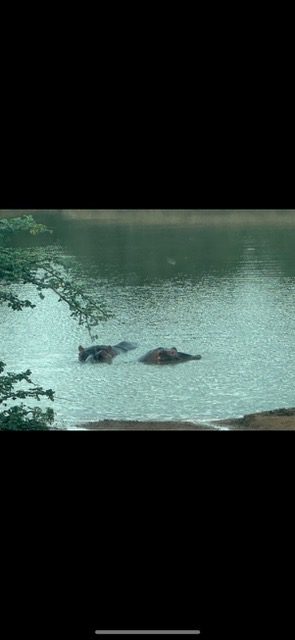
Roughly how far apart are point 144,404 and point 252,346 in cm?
76

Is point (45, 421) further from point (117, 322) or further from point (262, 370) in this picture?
point (262, 370)

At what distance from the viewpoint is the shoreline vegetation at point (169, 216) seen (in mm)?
6590

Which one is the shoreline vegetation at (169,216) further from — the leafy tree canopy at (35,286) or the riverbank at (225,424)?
the riverbank at (225,424)

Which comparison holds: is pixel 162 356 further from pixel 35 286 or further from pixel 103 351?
pixel 35 286

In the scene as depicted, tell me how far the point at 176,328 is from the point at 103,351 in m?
0.52

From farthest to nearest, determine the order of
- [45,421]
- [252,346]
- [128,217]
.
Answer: [252,346], [45,421], [128,217]

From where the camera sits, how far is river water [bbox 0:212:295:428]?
24.9 ft

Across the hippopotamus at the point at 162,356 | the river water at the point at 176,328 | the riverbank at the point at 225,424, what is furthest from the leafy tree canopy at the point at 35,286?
the hippopotamus at the point at 162,356

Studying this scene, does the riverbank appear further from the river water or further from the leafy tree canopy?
the leafy tree canopy

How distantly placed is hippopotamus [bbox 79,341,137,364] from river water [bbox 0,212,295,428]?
0.17ft

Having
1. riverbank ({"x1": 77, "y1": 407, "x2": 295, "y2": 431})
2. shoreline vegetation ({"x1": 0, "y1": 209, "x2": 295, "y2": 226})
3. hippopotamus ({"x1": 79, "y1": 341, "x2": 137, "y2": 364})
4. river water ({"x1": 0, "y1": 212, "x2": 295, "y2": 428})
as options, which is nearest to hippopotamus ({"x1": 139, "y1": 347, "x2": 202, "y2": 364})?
river water ({"x1": 0, "y1": 212, "x2": 295, "y2": 428})

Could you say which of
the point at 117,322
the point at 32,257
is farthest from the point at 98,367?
the point at 32,257

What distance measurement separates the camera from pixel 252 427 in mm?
7531

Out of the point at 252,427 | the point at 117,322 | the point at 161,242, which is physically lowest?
the point at 252,427
